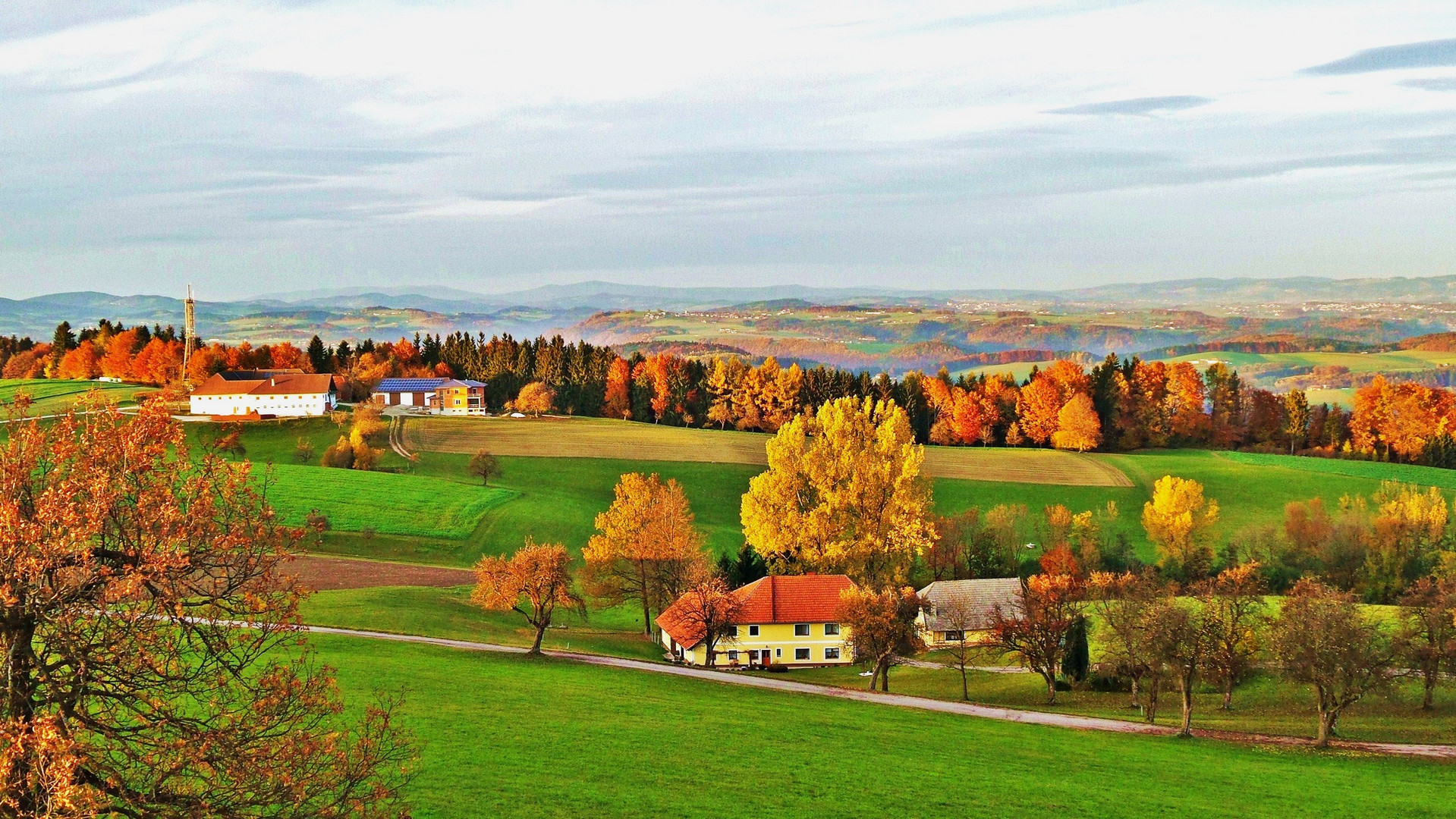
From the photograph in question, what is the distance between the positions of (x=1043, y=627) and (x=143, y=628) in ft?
141

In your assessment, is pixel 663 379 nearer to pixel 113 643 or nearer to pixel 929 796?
pixel 929 796

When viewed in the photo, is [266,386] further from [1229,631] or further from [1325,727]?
[1325,727]

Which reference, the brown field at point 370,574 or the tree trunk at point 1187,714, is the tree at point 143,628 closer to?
the tree trunk at point 1187,714

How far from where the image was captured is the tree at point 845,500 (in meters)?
63.8

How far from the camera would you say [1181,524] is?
8269cm

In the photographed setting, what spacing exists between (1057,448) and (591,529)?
206 ft

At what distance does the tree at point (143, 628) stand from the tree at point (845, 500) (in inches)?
1991

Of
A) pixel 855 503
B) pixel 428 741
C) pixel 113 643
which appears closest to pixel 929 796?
pixel 428 741

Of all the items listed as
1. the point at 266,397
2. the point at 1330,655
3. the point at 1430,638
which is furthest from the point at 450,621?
the point at 266,397

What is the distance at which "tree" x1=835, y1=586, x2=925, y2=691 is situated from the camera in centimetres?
4919

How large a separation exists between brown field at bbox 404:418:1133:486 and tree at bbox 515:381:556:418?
1436 centimetres

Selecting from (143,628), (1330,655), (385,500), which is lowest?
(385,500)

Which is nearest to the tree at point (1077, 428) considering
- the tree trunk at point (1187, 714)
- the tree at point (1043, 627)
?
the tree at point (1043, 627)

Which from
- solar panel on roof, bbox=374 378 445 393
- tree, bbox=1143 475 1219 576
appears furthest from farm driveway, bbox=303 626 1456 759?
solar panel on roof, bbox=374 378 445 393
